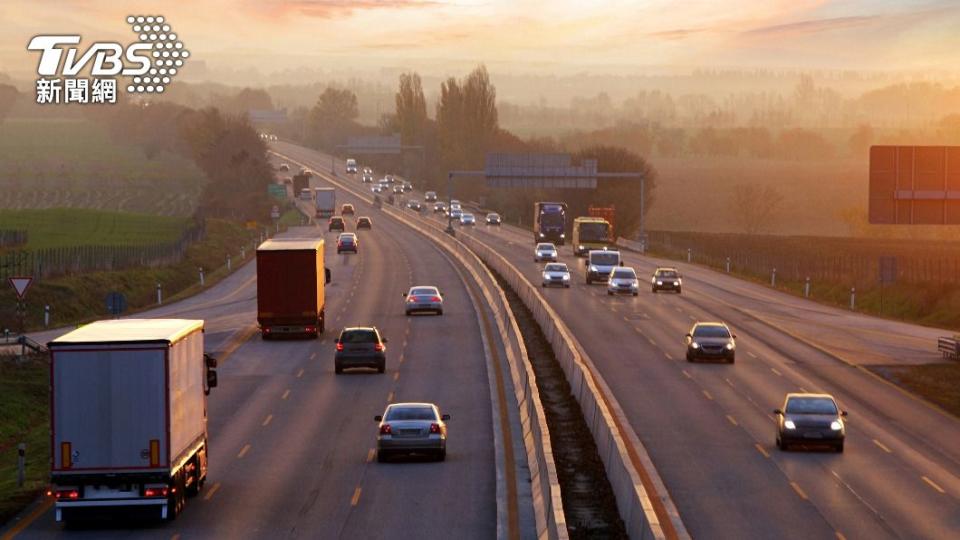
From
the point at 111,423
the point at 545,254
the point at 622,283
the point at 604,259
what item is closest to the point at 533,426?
the point at 111,423

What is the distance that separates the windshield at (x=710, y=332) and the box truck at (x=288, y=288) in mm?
14728

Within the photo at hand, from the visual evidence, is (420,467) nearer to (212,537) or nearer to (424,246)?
(212,537)

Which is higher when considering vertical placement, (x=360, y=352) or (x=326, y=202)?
(x=326, y=202)

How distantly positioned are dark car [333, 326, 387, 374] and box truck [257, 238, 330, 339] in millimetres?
9044

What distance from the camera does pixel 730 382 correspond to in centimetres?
4781

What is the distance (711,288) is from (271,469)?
63.4 m

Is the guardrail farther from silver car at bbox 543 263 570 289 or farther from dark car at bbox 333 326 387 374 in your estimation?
dark car at bbox 333 326 387 374

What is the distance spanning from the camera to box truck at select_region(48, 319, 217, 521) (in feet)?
78.1

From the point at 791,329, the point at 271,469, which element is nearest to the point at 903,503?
the point at 271,469

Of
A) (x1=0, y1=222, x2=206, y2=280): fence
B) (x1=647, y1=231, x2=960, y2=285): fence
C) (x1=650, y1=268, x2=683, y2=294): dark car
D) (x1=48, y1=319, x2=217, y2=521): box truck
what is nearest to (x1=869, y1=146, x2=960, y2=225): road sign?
(x1=650, y1=268, x2=683, y2=294): dark car

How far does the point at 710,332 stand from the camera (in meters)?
53.1

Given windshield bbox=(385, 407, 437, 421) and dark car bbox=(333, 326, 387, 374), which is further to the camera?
dark car bbox=(333, 326, 387, 374)

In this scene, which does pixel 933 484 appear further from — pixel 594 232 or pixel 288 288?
pixel 594 232

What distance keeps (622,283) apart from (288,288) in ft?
96.6
